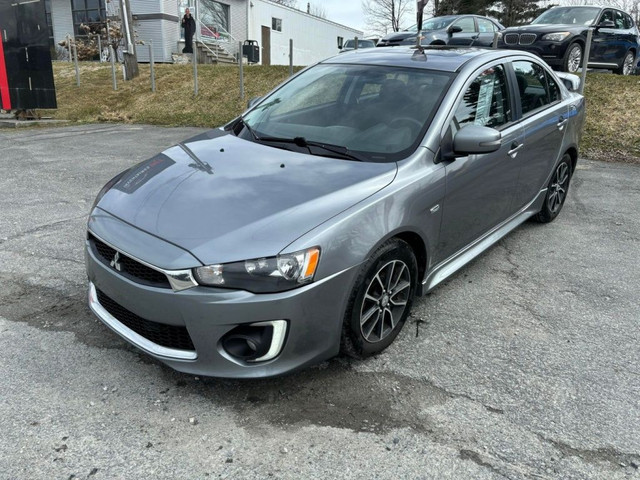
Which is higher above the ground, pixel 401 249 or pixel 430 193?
pixel 430 193

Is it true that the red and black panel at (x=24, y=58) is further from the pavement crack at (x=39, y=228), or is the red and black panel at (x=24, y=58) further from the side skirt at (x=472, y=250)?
the side skirt at (x=472, y=250)

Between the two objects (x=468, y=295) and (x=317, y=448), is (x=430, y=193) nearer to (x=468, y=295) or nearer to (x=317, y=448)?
(x=468, y=295)

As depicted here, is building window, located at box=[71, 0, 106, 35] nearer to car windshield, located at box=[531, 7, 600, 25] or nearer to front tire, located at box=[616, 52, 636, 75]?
car windshield, located at box=[531, 7, 600, 25]

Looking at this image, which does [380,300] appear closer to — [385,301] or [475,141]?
[385,301]

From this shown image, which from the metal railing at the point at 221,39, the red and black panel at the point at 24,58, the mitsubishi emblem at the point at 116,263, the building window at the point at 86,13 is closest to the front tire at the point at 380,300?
the mitsubishi emblem at the point at 116,263

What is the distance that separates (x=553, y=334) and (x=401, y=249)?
119 cm

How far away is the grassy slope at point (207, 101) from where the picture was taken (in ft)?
30.0

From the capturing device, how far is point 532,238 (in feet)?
16.1

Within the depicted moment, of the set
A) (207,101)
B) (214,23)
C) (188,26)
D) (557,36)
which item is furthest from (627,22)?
(214,23)

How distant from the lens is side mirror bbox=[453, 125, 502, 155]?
3.12m

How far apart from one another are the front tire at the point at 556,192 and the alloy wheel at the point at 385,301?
2.64m

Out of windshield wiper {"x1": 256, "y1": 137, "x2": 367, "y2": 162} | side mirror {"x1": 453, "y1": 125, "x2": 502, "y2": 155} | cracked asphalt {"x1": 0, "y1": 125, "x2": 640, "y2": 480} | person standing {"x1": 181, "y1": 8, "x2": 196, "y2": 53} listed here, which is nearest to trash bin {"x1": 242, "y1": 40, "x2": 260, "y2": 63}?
person standing {"x1": 181, "y1": 8, "x2": 196, "y2": 53}

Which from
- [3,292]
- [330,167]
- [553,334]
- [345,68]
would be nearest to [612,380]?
[553,334]

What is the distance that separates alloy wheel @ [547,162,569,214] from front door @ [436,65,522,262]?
114 centimetres
